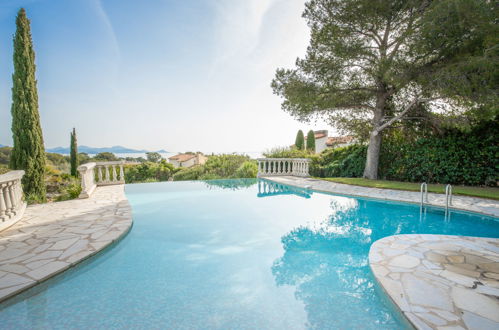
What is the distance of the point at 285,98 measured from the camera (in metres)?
9.73

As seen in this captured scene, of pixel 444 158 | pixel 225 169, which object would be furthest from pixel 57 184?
pixel 444 158

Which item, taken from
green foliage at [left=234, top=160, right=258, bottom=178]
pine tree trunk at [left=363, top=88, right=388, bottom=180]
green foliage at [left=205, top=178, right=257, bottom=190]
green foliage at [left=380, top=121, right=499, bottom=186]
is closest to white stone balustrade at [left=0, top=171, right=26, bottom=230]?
green foliage at [left=205, top=178, right=257, bottom=190]

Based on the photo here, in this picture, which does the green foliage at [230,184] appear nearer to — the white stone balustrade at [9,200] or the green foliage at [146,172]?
the white stone balustrade at [9,200]

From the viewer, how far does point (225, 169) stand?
532 inches

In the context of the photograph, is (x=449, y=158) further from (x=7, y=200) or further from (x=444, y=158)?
(x=7, y=200)

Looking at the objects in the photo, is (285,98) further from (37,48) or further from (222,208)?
(37,48)

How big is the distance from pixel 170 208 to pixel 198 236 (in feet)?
7.59

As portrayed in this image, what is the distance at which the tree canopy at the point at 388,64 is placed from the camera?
20.6 feet

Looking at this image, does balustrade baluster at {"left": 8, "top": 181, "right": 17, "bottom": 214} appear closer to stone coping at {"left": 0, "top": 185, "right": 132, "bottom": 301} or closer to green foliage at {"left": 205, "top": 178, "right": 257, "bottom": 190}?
stone coping at {"left": 0, "top": 185, "right": 132, "bottom": 301}

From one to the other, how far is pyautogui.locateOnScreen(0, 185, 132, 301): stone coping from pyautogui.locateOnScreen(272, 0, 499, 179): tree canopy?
7.55 meters

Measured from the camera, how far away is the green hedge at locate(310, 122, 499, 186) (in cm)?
736

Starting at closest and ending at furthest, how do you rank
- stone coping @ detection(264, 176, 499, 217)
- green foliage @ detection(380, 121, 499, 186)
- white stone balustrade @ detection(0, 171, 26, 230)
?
white stone balustrade @ detection(0, 171, 26, 230) → stone coping @ detection(264, 176, 499, 217) → green foliage @ detection(380, 121, 499, 186)

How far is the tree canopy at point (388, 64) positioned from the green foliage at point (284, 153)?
117 inches

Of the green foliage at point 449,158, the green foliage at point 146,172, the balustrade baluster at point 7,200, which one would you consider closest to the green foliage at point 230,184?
the balustrade baluster at point 7,200
